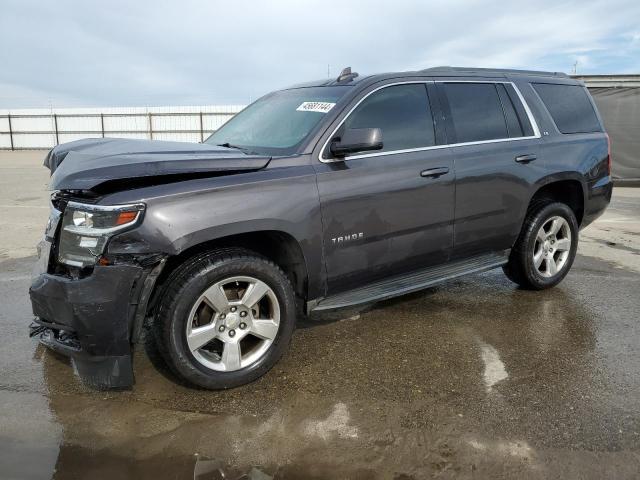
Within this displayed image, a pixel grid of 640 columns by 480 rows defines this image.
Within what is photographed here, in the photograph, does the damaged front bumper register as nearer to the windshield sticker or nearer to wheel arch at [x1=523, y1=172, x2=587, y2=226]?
the windshield sticker

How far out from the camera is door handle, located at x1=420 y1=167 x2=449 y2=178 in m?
3.70

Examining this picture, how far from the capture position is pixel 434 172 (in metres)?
3.75

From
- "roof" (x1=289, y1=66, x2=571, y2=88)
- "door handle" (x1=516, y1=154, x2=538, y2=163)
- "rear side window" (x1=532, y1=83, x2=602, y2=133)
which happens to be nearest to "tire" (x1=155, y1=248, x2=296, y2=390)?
"roof" (x1=289, y1=66, x2=571, y2=88)

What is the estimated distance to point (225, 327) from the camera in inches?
120

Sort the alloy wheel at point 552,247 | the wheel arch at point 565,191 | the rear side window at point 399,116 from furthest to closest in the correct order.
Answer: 1. the alloy wheel at point 552,247
2. the wheel arch at point 565,191
3. the rear side window at point 399,116

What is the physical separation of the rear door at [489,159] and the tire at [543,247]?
215 mm

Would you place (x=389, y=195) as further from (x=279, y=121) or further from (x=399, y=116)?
(x=279, y=121)

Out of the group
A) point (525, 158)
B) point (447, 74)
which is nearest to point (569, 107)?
point (525, 158)

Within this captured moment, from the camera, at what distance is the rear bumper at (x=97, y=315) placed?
2652 mm

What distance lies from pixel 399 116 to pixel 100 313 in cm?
243

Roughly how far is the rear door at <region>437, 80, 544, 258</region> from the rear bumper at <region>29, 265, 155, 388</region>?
248cm

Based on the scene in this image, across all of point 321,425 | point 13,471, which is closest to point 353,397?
point 321,425

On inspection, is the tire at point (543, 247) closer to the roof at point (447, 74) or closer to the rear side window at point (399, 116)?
the roof at point (447, 74)

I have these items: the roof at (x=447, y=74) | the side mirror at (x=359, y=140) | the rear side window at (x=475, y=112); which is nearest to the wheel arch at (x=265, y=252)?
the side mirror at (x=359, y=140)
